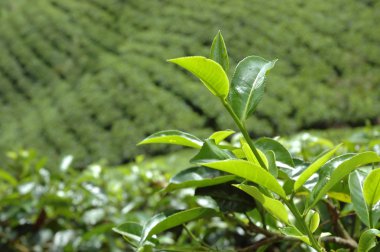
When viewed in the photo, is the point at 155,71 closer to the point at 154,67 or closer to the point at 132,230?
the point at 154,67

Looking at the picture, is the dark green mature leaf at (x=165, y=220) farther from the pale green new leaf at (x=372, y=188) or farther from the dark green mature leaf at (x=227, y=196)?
the pale green new leaf at (x=372, y=188)

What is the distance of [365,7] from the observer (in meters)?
9.73

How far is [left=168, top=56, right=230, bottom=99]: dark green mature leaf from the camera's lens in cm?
57

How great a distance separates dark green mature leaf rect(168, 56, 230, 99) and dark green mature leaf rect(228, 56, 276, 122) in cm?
5

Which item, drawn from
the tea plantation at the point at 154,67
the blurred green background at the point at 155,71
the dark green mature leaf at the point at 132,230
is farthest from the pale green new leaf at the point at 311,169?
the tea plantation at the point at 154,67

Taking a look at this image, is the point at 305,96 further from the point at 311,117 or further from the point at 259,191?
the point at 259,191

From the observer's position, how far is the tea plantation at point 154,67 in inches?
306

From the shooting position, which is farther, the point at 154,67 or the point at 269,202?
the point at 154,67

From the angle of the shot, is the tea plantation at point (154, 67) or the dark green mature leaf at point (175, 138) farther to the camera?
the tea plantation at point (154, 67)

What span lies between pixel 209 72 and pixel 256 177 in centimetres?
12

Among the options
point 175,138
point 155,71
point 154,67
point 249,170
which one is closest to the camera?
point 249,170

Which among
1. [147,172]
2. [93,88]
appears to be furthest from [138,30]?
[147,172]

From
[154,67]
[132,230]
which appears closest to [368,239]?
[132,230]

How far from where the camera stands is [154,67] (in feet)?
29.3
